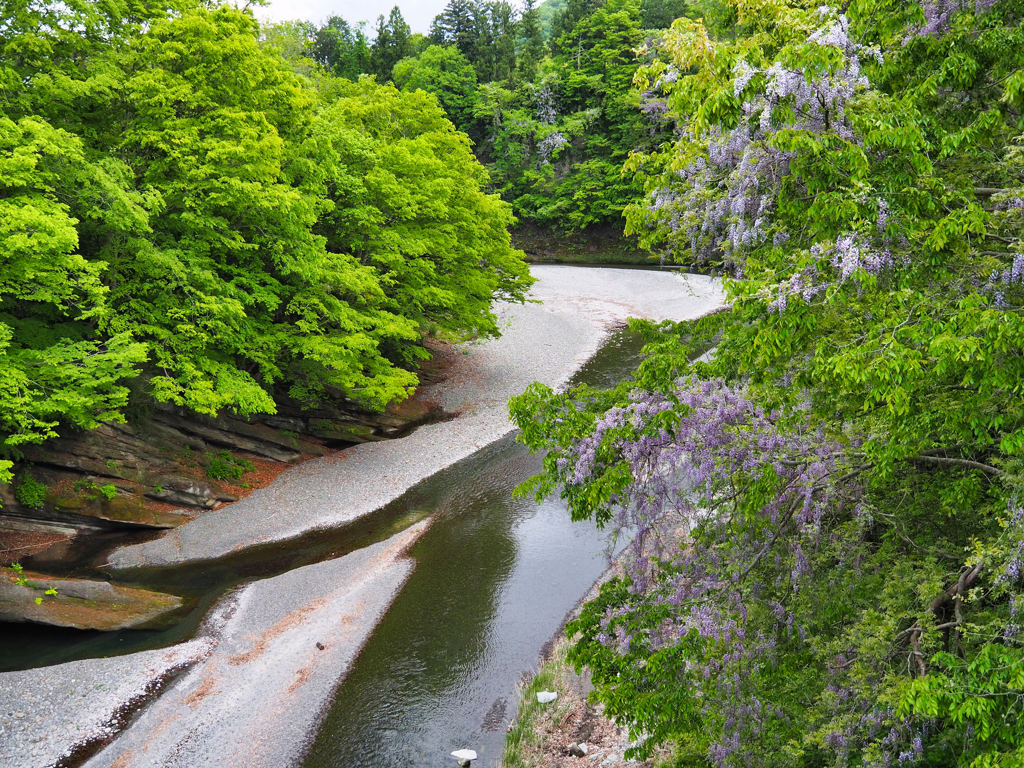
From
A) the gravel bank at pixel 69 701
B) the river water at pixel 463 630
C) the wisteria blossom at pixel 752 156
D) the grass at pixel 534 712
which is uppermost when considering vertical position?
the wisteria blossom at pixel 752 156

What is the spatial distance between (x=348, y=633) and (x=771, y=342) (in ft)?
32.7

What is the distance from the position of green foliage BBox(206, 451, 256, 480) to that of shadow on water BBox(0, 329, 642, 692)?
2484 millimetres

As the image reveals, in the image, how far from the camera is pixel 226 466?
1767 cm

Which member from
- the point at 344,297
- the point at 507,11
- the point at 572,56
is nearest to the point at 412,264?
the point at 344,297

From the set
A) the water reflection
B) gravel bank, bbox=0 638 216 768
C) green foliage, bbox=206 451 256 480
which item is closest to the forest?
the water reflection

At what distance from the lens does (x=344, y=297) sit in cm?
2036

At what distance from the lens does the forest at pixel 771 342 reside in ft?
15.3

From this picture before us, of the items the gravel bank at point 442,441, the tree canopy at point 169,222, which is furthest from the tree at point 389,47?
the tree canopy at point 169,222

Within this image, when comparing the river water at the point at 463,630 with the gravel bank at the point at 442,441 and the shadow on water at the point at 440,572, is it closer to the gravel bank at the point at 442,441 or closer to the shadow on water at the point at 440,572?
the shadow on water at the point at 440,572

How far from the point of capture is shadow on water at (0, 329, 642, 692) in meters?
11.5

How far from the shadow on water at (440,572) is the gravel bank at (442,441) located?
0.56 metres

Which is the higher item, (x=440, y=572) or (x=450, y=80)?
(x=450, y=80)

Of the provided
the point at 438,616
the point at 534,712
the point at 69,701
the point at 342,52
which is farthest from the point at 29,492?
the point at 342,52

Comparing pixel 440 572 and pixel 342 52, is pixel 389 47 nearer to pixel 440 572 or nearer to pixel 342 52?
pixel 342 52
